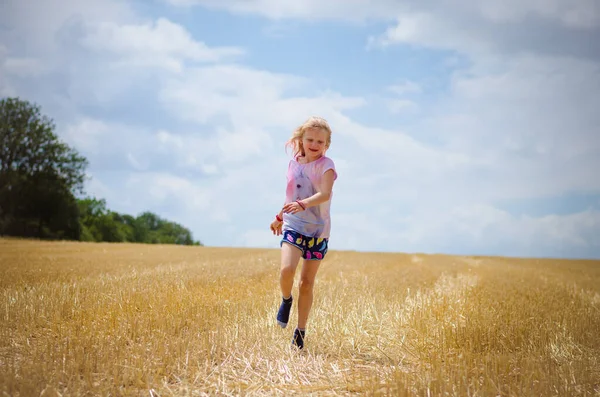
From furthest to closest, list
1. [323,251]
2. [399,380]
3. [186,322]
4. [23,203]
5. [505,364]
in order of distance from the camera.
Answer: [23,203] → [186,322] → [323,251] → [505,364] → [399,380]

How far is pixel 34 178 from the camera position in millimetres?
40750

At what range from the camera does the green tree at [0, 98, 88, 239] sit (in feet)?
128

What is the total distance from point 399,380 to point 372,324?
8.31 ft

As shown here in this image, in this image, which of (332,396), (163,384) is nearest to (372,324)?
(332,396)

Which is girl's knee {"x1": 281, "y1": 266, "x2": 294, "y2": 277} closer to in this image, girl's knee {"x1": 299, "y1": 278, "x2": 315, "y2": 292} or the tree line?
girl's knee {"x1": 299, "y1": 278, "x2": 315, "y2": 292}

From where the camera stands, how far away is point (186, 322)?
5.96m

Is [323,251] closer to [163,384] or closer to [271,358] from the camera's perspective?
[271,358]

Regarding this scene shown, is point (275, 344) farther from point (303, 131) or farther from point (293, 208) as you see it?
point (303, 131)

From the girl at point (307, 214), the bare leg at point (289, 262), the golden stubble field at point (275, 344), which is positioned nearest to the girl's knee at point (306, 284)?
the girl at point (307, 214)

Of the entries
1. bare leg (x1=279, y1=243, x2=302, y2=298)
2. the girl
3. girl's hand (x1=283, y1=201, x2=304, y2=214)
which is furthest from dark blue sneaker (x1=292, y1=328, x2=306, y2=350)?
girl's hand (x1=283, y1=201, x2=304, y2=214)

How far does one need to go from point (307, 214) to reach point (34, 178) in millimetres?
41448

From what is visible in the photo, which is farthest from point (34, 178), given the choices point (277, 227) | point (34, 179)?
point (277, 227)

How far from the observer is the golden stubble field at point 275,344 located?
401 centimetres

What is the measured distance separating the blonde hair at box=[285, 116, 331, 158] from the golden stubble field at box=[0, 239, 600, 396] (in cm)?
196
